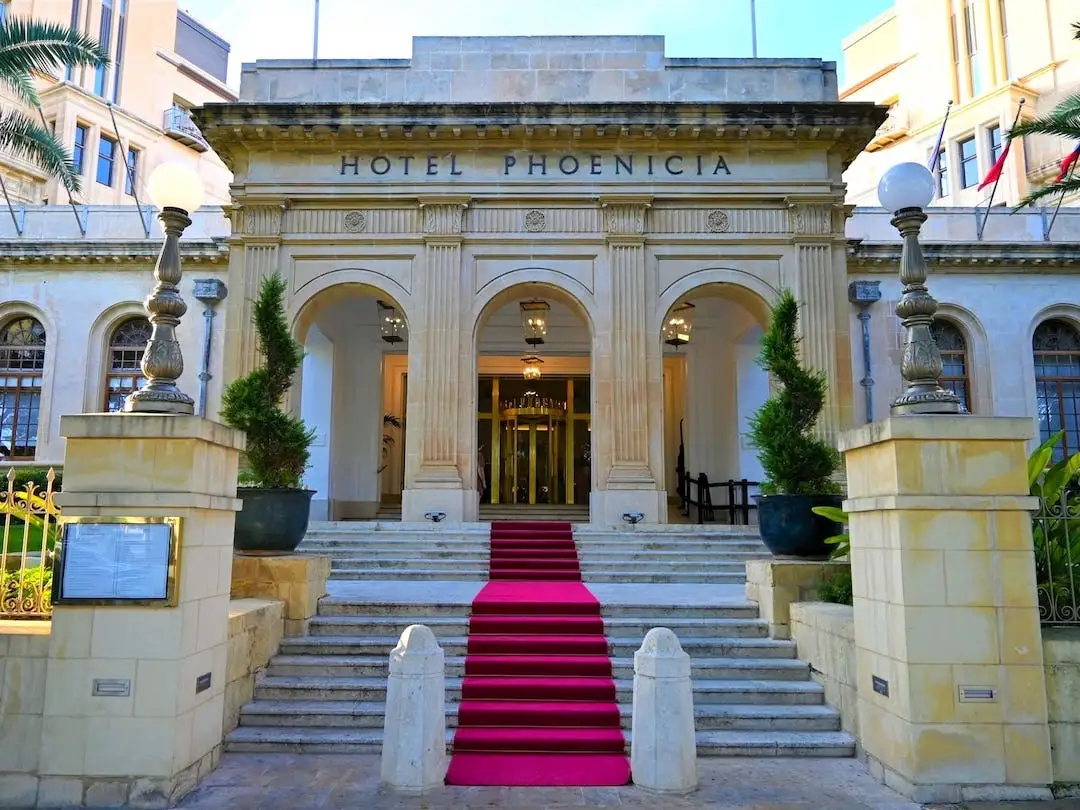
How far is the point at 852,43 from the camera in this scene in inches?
1927

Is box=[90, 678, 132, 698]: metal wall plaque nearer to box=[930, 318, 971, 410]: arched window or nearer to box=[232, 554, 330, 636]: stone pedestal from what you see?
box=[232, 554, 330, 636]: stone pedestal

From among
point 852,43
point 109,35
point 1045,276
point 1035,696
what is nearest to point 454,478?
point 1035,696

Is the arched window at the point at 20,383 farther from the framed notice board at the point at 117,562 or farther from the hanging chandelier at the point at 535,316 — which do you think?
the framed notice board at the point at 117,562

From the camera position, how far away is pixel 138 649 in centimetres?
586

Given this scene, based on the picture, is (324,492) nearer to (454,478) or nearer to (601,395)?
(454,478)

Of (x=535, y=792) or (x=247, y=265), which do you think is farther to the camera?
(x=247, y=265)

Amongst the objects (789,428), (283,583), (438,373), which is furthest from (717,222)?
(283,583)

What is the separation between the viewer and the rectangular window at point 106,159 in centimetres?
4012

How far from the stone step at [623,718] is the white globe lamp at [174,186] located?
4455 mm

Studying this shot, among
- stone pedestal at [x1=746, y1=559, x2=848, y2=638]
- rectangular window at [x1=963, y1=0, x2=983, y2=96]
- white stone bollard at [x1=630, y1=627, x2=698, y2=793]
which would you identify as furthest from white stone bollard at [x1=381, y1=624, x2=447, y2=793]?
rectangular window at [x1=963, y1=0, x2=983, y2=96]

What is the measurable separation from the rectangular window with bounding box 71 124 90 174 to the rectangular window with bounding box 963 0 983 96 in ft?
141

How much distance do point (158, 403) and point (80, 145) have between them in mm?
39766

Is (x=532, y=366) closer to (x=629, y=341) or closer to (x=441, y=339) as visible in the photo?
(x=441, y=339)

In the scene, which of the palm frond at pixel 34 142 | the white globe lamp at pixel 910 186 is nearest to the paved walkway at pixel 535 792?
the white globe lamp at pixel 910 186
